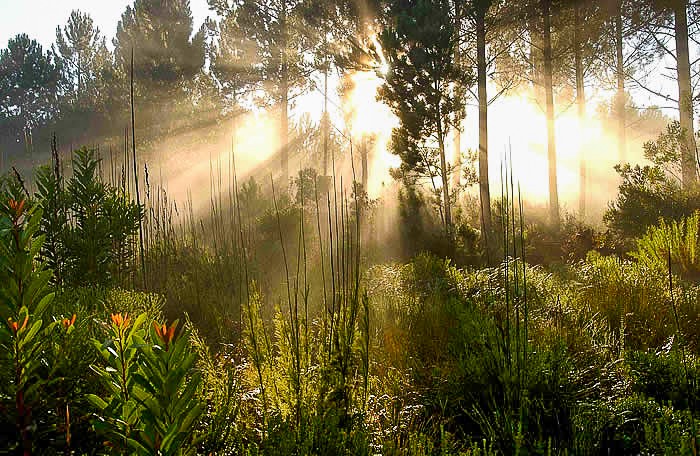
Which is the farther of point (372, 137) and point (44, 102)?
point (44, 102)

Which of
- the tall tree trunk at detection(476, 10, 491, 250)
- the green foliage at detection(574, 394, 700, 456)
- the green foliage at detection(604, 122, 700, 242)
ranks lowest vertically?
the green foliage at detection(574, 394, 700, 456)

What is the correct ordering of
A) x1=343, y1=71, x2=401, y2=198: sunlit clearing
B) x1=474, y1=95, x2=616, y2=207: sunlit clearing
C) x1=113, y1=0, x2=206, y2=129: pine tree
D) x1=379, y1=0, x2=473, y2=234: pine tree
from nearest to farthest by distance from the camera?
x1=379, y1=0, x2=473, y2=234: pine tree < x1=343, y1=71, x2=401, y2=198: sunlit clearing < x1=474, y1=95, x2=616, y2=207: sunlit clearing < x1=113, y1=0, x2=206, y2=129: pine tree

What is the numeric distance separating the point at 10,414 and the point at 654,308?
3.36 meters

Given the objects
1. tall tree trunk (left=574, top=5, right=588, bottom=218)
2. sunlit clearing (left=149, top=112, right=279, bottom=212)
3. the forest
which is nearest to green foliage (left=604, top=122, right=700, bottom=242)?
the forest

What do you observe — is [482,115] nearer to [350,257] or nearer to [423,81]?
[423,81]

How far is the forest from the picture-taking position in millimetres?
1389

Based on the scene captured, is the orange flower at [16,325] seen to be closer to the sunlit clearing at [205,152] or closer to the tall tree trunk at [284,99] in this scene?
the tall tree trunk at [284,99]

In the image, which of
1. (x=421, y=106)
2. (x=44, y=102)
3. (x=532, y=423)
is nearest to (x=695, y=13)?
(x=421, y=106)

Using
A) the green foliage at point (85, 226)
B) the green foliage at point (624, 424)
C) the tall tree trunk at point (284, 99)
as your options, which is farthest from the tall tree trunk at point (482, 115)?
the green foliage at point (624, 424)

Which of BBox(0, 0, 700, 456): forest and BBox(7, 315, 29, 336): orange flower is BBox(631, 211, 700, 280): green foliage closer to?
BBox(0, 0, 700, 456): forest

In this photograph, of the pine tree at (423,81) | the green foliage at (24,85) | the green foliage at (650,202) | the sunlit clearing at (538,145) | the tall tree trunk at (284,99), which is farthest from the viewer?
the green foliage at (24,85)

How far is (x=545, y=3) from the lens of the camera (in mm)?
10898

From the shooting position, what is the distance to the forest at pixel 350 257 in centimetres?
139

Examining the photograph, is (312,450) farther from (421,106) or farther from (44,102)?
(44,102)
